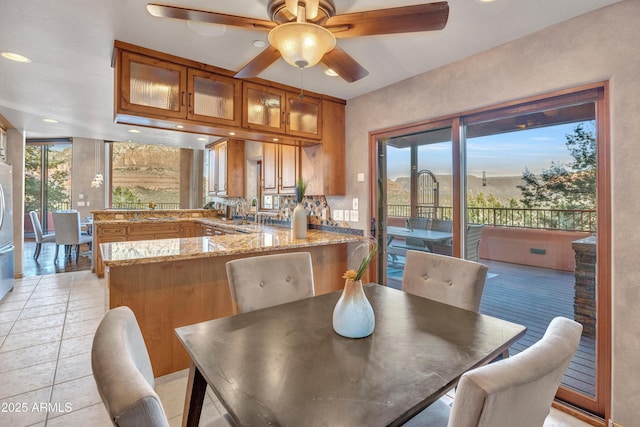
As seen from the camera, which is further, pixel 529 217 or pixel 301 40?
pixel 529 217

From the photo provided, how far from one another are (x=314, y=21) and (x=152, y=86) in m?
1.50

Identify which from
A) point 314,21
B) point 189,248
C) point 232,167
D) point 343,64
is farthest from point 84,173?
point 314,21

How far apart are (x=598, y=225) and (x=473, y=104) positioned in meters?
1.17

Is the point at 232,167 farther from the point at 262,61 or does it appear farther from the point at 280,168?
the point at 262,61

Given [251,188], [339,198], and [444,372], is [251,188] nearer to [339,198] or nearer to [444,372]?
[339,198]

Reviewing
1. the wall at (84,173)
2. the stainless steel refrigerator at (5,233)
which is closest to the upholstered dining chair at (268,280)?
the stainless steel refrigerator at (5,233)

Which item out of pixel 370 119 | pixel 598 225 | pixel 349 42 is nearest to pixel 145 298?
pixel 349 42

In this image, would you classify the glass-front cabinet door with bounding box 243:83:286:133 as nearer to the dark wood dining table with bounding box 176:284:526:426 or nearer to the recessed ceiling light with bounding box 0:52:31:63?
the recessed ceiling light with bounding box 0:52:31:63

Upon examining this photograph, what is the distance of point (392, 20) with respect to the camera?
4.65 feet

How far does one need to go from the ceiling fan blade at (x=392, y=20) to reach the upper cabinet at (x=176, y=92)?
1449mm

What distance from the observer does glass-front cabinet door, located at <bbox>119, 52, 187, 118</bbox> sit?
2.24 m

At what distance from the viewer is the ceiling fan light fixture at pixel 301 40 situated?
1354 mm

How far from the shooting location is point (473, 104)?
2.39m

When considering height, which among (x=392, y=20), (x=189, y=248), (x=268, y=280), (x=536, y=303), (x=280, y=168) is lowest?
(x=536, y=303)
